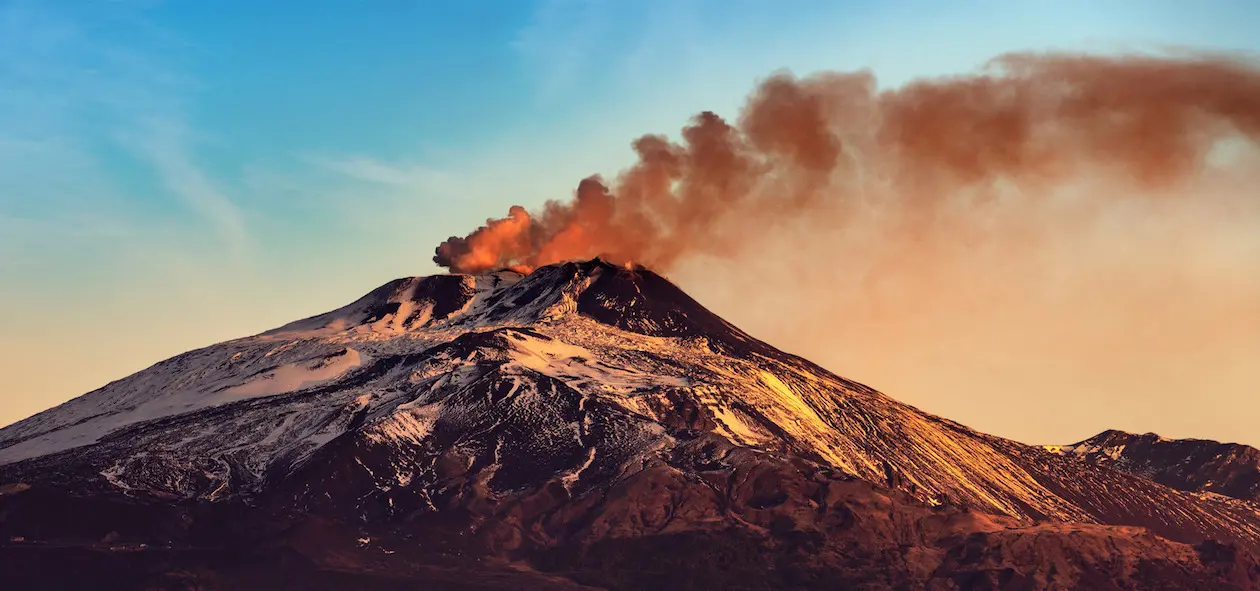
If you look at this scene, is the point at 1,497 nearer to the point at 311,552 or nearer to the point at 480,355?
the point at 311,552

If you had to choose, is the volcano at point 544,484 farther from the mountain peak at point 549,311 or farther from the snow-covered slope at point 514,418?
the mountain peak at point 549,311

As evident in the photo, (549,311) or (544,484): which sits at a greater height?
(549,311)

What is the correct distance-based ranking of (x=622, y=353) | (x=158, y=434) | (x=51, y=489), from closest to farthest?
(x=51, y=489), (x=158, y=434), (x=622, y=353)

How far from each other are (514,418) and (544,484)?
35.2 feet

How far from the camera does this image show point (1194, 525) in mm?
182875

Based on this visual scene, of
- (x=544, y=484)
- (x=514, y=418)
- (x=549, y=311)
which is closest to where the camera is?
(x=544, y=484)

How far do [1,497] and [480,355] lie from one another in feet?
155

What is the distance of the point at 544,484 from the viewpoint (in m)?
153

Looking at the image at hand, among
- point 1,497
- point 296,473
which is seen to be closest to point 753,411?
point 296,473

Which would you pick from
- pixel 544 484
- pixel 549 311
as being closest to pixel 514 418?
pixel 544 484

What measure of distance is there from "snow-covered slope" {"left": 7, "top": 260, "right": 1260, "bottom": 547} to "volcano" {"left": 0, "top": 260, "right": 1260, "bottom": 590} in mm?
381

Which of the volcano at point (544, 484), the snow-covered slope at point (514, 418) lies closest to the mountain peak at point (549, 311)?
the snow-covered slope at point (514, 418)

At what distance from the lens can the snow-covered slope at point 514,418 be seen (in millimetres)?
155375

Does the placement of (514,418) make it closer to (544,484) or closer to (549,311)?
(544,484)
